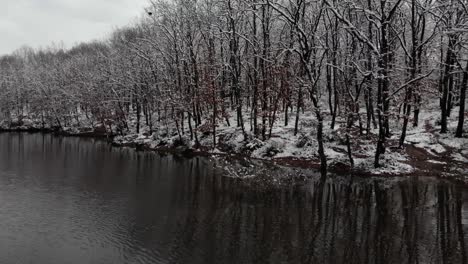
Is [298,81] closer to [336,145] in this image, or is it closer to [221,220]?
[336,145]

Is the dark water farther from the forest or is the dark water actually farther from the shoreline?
the forest

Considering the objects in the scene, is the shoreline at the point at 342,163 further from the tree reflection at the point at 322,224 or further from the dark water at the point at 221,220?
the tree reflection at the point at 322,224

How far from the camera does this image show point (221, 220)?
55.0 feet

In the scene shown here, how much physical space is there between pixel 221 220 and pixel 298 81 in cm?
1362

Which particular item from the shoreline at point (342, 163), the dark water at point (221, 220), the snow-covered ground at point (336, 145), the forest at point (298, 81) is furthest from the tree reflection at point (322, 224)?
the forest at point (298, 81)

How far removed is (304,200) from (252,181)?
4955 millimetres

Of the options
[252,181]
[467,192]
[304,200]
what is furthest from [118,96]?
[467,192]

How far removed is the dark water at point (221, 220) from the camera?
1323 centimetres

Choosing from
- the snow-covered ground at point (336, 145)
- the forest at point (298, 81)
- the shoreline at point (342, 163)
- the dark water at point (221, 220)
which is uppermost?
the forest at point (298, 81)

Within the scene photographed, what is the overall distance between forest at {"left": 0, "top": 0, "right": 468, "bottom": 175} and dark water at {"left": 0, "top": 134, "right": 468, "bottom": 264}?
6.61 meters

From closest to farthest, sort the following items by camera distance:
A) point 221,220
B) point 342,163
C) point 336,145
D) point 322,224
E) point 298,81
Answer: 1. point 322,224
2. point 221,220
3. point 298,81
4. point 342,163
5. point 336,145

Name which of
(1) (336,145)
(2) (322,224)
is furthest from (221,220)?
(1) (336,145)

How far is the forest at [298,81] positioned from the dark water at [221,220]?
21.7ft

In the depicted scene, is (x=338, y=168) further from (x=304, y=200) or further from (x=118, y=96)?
(x=118, y=96)
